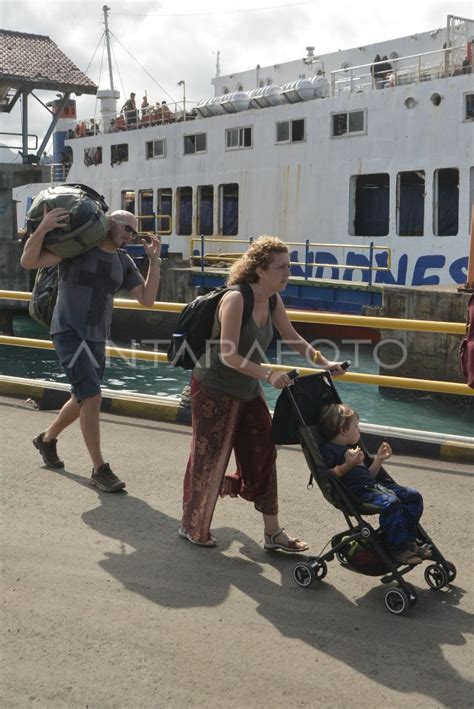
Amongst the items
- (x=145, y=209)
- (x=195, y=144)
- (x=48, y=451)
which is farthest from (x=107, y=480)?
(x=145, y=209)

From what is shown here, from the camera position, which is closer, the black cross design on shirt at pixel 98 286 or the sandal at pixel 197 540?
the sandal at pixel 197 540

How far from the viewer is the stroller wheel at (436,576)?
3771 mm

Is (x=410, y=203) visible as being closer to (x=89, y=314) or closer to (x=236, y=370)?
(x=89, y=314)

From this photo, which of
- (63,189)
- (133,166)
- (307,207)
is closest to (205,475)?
(63,189)

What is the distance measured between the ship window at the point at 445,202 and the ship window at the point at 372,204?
187cm

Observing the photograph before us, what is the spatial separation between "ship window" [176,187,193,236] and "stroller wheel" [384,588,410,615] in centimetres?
2530

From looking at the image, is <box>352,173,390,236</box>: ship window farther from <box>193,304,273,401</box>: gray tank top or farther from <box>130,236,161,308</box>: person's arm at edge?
<box>193,304,273,401</box>: gray tank top

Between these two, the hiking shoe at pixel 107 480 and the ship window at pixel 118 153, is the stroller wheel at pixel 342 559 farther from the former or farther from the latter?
the ship window at pixel 118 153

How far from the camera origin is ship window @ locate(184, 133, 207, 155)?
1063 inches

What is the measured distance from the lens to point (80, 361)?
197 inches

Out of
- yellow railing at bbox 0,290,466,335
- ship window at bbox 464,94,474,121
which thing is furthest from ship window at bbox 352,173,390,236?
yellow railing at bbox 0,290,466,335

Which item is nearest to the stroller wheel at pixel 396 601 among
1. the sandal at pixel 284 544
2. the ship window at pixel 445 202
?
the sandal at pixel 284 544

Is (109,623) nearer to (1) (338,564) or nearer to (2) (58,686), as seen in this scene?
(2) (58,686)

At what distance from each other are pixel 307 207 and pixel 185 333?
19.8m
